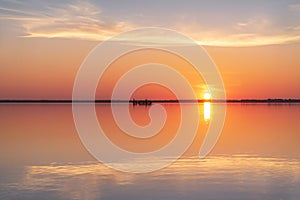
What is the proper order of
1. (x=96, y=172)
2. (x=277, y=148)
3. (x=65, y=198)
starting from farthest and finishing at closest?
1. (x=277, y=148)
2. (x=96, y=172)
3. (x=65, y=198)

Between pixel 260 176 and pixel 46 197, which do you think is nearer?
pixel 46 197

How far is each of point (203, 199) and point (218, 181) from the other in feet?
7.31

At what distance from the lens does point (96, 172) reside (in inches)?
584

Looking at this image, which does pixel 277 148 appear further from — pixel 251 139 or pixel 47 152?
pixel 47 152

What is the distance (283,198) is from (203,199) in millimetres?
2069

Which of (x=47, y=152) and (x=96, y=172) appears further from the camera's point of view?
(x=47, y=152)

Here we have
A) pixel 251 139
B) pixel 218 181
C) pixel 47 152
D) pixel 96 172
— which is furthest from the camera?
pixel 251 139

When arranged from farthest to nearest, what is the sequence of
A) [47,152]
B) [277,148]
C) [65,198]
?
[277,148]
[47,152]
[65,198]

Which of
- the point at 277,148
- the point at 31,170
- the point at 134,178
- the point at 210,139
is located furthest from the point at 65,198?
the point at 210,139

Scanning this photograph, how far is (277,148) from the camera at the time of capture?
69.8ft

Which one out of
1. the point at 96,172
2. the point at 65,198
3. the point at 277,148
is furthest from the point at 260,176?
the point at 277,148

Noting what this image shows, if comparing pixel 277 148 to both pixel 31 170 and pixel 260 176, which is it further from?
pixel 31 170

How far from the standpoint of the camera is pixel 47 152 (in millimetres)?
19875

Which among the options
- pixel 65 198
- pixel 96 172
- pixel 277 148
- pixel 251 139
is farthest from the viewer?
pixel 251 139
